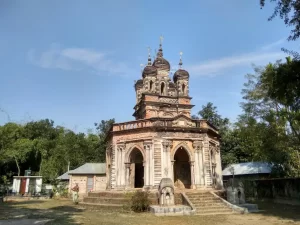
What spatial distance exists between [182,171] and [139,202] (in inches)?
299

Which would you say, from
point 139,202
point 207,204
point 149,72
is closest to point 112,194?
point 139,202

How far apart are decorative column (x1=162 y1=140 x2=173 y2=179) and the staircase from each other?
7.39ft

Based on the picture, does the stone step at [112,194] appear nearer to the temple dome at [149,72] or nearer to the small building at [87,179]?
the small building at [87,179]

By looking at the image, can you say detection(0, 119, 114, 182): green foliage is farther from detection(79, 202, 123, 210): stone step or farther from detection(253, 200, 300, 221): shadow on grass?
detection(253, 200, 300, 221): shadow on grass

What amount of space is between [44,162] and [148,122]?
98.9 ft

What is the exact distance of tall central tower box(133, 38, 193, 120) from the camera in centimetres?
2606

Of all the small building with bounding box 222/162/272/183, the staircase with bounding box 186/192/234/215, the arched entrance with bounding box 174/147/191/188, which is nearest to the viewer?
the staircase with bounding box 186/192/234/215

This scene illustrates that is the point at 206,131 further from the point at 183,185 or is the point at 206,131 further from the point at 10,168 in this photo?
the point at 10,168

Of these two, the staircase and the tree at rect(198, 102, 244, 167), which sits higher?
the tree at rect(198, 102, 244, 167)

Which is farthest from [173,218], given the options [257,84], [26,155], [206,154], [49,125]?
[49,125]

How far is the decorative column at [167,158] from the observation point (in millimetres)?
18875

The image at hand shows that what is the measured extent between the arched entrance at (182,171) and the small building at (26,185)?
16.5 metres

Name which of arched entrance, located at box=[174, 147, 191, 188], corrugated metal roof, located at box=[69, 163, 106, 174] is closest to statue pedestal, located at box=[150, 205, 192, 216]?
arched entrance, located at box=[174, 147, 191, 188]

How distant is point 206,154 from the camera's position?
20.1 metres
